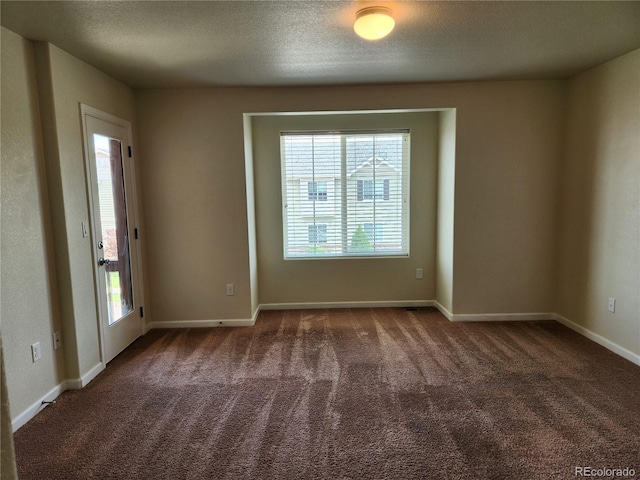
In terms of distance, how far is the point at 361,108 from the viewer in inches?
142

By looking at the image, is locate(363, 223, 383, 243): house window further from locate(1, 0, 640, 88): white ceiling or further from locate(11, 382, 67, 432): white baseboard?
locate(11, 382, 67, 432): white baseboard

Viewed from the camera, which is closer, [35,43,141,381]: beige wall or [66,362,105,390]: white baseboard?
[35,43,141,381]: beige wall

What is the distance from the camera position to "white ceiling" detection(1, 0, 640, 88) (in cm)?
206

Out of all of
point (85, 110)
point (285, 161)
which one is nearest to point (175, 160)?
point (85, 110)

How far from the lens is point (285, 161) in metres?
4.19

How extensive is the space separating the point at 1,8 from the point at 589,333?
517cm

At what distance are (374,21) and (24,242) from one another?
105 inches

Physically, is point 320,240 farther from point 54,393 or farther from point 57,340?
point 54,393

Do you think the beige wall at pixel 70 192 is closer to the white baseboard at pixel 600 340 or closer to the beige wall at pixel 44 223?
the beige wall at pixel 44 223

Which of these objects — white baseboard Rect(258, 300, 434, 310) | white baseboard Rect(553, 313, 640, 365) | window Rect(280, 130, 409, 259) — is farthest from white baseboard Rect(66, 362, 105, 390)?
white baseboard Rect(553, 313, 640, 365)

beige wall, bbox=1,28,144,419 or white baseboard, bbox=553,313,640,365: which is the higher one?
beige wall, bbox=1,28,144,419

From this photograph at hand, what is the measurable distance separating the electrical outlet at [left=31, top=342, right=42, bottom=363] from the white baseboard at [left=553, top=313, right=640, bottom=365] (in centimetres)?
460

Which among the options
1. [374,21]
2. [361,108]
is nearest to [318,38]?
[374,21]

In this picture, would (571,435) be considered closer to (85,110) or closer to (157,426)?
(157,426)
